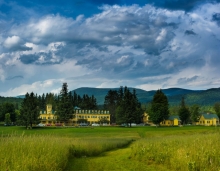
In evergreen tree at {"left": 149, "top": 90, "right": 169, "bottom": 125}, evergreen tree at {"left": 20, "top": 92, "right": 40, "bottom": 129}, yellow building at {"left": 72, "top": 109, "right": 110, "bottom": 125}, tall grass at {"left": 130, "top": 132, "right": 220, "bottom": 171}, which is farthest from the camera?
yellow building at {"left": 72, "top": 109, "right": 110, "bottom": 125}

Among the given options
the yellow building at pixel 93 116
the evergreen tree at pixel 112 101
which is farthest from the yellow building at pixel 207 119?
the yellow building at pixel 93 116

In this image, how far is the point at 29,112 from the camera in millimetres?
87062

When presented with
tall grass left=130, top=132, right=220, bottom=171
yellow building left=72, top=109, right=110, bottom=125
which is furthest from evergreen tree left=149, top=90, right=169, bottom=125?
tall grass left=130, top=132, right=220, bottom=171

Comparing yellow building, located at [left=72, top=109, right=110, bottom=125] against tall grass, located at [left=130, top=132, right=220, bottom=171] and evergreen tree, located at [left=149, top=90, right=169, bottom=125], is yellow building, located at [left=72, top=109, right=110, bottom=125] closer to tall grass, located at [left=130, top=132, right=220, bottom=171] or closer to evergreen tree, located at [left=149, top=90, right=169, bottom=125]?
evergreen tree, located at [left=149, top=90, right=169, bottom=125]

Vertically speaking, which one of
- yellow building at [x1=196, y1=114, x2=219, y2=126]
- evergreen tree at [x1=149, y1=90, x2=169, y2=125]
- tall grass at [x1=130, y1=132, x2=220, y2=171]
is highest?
evergreen tree at [x1=149, y1=90, x2=169, y2=125]

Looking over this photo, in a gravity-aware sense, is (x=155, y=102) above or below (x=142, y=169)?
above

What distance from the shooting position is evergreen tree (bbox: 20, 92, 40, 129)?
284ft

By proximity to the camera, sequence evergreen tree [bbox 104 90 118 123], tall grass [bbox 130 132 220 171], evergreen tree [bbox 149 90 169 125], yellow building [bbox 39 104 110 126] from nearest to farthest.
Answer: tall grass [bbox 130 132 220 171] → evergreen tree [bbox 149 90 169 125] → yellow building [bbox 39 104 110 126] → evergreen tree [bbox 104 90 118 123]

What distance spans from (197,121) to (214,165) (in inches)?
5683

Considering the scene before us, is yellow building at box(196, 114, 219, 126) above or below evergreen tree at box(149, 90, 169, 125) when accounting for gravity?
below

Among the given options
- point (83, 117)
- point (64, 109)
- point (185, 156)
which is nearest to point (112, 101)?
point (83, 117)

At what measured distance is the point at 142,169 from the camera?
16078 millimetres

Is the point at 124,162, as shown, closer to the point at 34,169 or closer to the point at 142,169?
the point at 142,169

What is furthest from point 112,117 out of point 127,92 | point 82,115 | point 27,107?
point 27,107
